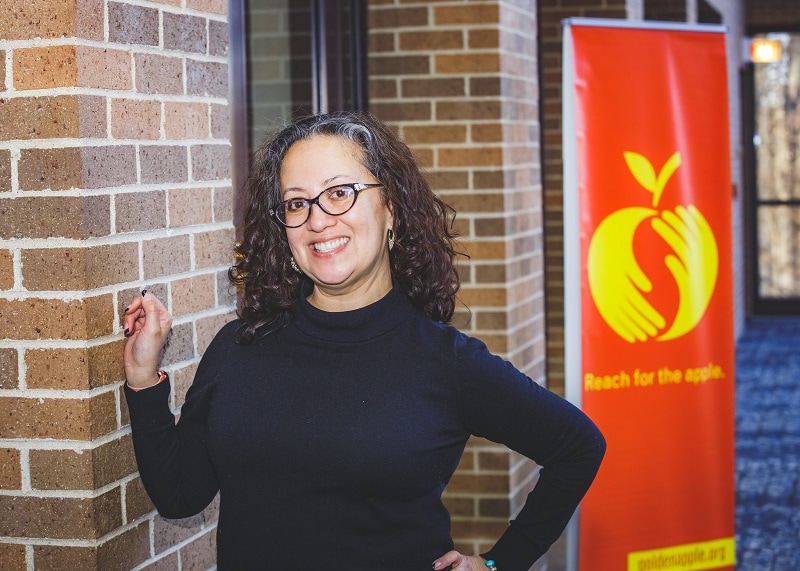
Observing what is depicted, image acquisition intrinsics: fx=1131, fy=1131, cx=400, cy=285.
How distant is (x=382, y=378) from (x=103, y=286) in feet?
1.86

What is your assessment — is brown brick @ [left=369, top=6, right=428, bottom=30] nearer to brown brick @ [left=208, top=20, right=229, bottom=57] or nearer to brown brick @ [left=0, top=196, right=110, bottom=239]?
brown brick @ [left=208, top=20, right=229, bottom=57]

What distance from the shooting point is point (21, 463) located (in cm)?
215

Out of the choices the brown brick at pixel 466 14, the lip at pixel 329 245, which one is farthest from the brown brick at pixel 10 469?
the brown brick at pixel 466 14

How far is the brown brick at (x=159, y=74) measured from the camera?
227 centimetres

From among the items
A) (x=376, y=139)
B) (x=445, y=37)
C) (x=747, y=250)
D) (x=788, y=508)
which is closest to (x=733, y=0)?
(x=747, y=250)

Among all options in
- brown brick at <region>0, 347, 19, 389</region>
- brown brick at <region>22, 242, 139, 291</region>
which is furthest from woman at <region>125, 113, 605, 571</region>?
brown brick at <region>0, 347, 19, 389</region>

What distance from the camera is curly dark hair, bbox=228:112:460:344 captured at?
2.12 meters

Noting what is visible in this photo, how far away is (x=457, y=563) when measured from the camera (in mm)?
2129

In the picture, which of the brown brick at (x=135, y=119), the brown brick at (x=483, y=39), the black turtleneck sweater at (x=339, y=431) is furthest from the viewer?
the brown brick at (x=483, y=39)

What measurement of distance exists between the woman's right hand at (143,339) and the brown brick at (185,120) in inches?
16.1

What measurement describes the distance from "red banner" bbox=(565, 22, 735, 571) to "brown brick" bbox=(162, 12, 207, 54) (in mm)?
1570

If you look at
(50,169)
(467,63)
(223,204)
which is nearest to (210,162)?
(223,204)

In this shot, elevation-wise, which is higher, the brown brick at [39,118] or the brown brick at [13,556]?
the brown brick at [39,118]

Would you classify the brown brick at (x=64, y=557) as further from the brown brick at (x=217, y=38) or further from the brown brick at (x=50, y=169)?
the brown brick at (x=217, y=38)
